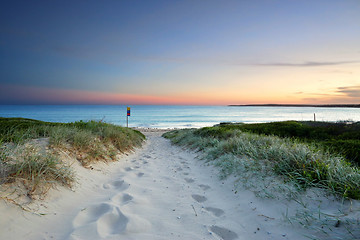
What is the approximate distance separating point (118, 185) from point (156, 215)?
1.60m

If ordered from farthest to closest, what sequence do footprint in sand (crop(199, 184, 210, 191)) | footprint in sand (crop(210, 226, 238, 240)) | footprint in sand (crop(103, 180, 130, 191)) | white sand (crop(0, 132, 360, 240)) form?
1. footprint in sand (crop(199, 184, 210, 191))
2. footprint in sand (crop(103, 180, 130, 191))
3. footprint in sand (crop(210, 226, 238, 240))
4. white sand (crop(0, 132, 360, 240))

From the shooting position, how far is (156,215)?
2705 millimetres

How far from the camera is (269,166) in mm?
3871

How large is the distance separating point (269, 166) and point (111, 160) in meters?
4.46

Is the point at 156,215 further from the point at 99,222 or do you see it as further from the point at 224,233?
the point at 224,233

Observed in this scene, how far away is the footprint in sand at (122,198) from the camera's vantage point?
305cm

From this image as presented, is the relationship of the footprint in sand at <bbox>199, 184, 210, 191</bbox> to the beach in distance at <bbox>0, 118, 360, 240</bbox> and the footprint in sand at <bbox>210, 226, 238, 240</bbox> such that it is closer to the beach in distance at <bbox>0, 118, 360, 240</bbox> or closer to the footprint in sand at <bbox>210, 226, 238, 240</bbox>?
the beach in distance at <bbox>0, 118, 360, 240</bbox>

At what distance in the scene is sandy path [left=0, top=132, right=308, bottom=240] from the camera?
2139 mm

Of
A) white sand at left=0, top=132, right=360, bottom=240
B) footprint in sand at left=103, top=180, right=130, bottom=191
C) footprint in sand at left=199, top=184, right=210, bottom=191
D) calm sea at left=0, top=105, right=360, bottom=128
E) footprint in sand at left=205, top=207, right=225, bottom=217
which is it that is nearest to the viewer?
white sand at left=0, top=132, right=360, bottom=240

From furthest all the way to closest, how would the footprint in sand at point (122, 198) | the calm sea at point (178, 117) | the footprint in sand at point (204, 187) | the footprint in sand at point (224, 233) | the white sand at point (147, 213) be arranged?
1. the calm sea at point (178, 117)
2. the footprint in sand at point (204, 187)
3. the footprint in sand at point (122, 198)
4. the footprint in sand at point (224, 233)
5. the white sand at point (147, 213)

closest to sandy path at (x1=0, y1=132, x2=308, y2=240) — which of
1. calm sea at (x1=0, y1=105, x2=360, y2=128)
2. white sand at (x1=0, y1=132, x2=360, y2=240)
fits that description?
white sand at (x1=0, y1=132, x2=360, y2=240)

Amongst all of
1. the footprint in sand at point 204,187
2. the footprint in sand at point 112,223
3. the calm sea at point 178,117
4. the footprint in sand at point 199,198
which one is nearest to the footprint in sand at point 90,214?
the footprint in sand at point 112,223

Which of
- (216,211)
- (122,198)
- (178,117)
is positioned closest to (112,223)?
(122,198)

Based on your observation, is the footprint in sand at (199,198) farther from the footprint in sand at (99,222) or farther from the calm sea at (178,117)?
the calm sea at (178,117)
